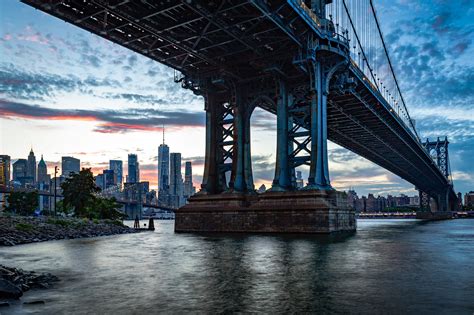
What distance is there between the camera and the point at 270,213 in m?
41.7

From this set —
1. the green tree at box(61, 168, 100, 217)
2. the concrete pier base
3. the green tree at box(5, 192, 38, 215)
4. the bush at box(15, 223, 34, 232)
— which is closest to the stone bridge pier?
the concrete pier base

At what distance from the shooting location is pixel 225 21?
39000 millimetres

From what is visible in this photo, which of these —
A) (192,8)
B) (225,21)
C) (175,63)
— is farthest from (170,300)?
(175,63)

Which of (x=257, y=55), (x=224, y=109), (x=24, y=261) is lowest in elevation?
(x=24, y=261)

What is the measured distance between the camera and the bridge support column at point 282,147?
44628 mm

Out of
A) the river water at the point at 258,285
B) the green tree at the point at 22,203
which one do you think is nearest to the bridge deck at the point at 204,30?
the river water at the point at 258,285

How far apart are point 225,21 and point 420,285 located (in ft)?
103

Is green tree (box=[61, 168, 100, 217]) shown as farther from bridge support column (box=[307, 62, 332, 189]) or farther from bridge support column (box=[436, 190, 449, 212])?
bridge support column (box=[436, 190, 449, 212])

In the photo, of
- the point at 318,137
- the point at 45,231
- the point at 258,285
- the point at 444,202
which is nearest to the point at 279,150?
the point at 318,137

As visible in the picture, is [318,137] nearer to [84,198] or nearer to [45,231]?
[45,231]

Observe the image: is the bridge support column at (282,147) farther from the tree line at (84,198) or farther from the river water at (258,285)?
the tree line at (84,198)

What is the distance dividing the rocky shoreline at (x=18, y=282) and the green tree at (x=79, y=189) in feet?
185

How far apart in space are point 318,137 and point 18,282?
113 feet

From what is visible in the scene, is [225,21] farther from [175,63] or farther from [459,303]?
[459,303]
